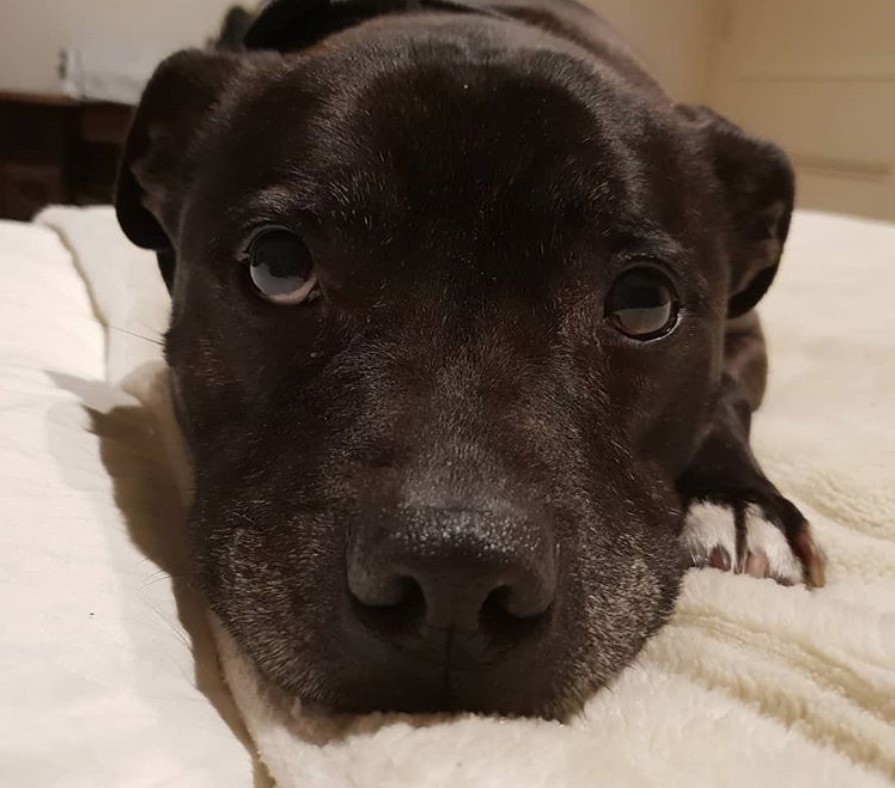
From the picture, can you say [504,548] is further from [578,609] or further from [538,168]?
[538,168]

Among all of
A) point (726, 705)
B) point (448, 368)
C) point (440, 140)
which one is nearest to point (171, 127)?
point (440, 140)

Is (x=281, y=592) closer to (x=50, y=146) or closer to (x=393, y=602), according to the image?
(x=393, y=602)

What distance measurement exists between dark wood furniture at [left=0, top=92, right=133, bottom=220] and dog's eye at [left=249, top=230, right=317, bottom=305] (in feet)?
14.2

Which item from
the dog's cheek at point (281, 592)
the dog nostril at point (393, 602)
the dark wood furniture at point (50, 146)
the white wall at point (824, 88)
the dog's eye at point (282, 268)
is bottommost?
Answer: the dark wood furniture at point (50, 146)

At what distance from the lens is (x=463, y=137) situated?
4.08ft

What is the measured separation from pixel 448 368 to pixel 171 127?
79 centimetres

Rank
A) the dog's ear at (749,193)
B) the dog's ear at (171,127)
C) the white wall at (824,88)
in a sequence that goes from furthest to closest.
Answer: the white wall at (824,88) → the dog's ear at (749,193) → the dog's ear at (171,127)

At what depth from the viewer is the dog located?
956 mm

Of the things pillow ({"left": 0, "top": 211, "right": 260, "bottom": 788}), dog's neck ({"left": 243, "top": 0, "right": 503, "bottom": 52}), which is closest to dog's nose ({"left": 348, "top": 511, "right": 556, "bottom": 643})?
pillow ({"left": 0, "top": 211, "right": 260, "bottom": 788})

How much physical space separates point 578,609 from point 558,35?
131 centimetres

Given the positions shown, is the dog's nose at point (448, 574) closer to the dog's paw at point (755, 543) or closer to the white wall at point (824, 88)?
the dog's paw at point (755, 543)

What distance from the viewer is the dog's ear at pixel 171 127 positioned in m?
1.61

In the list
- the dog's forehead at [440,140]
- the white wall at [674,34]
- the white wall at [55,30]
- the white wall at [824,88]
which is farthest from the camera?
the white wall at [674,34]

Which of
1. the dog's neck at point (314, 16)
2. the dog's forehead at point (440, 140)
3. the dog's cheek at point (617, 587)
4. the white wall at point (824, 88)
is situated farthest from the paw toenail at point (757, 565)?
the white wall at point (824, 88)
